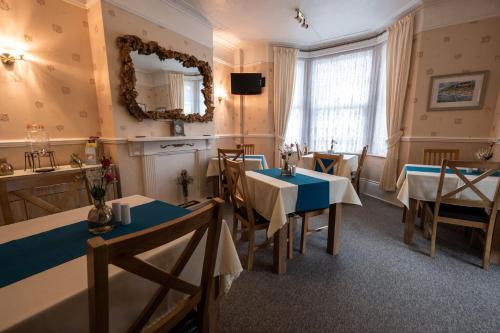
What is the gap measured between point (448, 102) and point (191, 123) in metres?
3.92

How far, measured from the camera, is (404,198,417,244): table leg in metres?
2.30

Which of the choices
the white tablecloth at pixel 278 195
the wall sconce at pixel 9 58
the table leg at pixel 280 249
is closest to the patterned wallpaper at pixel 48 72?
the wall sconce at pixel 9 58

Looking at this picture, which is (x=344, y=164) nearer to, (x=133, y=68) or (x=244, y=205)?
(x=244, y=205)

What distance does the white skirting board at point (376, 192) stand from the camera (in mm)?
3740

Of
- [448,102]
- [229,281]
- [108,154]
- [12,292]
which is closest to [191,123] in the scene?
[108,154]

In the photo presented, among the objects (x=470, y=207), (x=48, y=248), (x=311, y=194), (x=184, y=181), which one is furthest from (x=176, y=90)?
(x=470, y=207)

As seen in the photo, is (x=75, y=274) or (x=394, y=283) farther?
(x=394, y=283)

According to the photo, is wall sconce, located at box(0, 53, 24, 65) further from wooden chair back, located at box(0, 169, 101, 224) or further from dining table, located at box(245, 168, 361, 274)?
dining table, located at box(245, 168, 361, 274)

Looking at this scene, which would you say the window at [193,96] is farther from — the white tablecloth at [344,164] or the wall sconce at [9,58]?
the white tablecloth at [344,164]

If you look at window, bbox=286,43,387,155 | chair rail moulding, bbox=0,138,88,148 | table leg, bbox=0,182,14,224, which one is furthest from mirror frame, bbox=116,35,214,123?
window, bbox=286,43,387,155

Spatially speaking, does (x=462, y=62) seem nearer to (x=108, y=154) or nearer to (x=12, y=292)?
(x=12, y=292)

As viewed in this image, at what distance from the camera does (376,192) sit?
13.6 feet

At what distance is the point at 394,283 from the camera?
1824mm

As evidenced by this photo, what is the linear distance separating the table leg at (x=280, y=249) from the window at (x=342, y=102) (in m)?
3.27
